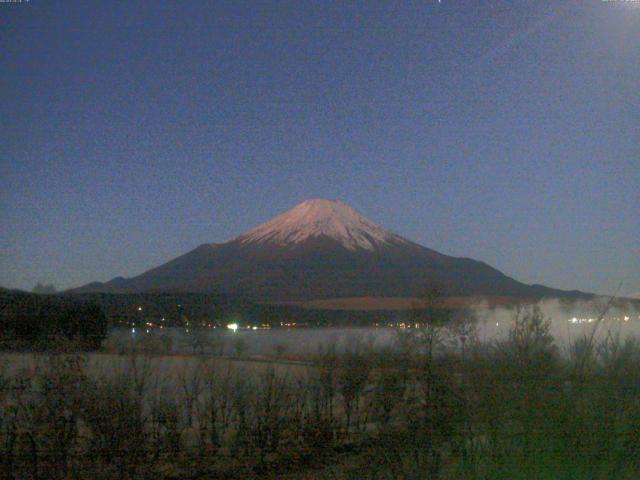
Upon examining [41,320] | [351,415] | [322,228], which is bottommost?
[351,415]

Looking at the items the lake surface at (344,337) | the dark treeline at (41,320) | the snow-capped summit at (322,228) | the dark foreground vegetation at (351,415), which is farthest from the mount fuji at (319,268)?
the dark foreground vegetation at (351,415)

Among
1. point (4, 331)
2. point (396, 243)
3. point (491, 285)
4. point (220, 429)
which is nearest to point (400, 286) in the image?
point (491, 285)

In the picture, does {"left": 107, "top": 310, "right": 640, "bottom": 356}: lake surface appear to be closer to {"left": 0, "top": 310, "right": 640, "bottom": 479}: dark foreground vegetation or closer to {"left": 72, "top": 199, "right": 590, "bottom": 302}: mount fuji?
{"left": 0, "top": 310, "right": 640, "bottom": 479}: dark foreground vegetation

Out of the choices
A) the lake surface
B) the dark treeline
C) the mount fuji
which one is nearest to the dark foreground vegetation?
the lake surface

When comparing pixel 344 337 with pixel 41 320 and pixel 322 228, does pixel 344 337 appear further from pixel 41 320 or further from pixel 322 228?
pixel 322 228

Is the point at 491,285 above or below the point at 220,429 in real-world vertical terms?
above

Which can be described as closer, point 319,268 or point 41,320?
point 41,320

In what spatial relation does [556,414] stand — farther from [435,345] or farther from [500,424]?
[435,345]

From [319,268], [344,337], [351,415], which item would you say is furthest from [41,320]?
[319,268]
